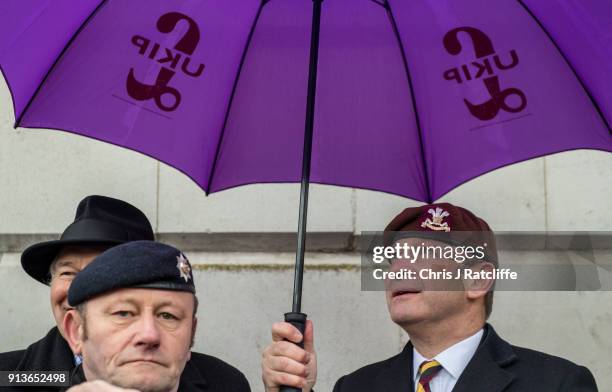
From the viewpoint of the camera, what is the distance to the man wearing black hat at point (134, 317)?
244cm

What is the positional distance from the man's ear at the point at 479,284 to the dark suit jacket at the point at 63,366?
0.94 m

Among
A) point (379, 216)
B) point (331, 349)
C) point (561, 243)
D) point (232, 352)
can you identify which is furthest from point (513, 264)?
point (232, 352)

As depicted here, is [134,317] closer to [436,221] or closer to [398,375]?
[398,375]

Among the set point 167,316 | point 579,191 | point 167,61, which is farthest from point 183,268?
point 579,191

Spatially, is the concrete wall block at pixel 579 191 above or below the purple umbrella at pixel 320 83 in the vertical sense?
above

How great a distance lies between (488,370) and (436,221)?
625 millimetres

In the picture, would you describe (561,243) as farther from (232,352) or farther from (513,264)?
(232,352)

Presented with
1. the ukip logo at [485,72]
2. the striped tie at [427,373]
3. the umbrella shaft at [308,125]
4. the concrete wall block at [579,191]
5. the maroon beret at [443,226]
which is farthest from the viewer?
the concrete wall block at [579,191]

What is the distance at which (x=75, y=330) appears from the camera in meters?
2.63

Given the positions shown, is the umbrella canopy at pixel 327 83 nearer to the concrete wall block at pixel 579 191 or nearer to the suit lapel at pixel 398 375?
the suit lapel at pixel 398 375

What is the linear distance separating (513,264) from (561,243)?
0.27 meters

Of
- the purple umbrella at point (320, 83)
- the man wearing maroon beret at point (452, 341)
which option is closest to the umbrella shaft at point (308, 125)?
the purple umbrella at point (320, 83)

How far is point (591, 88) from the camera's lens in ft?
11.4

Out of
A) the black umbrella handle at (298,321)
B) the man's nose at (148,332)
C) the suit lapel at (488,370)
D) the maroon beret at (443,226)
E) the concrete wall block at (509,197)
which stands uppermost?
the concrete wall block at (509,197)
